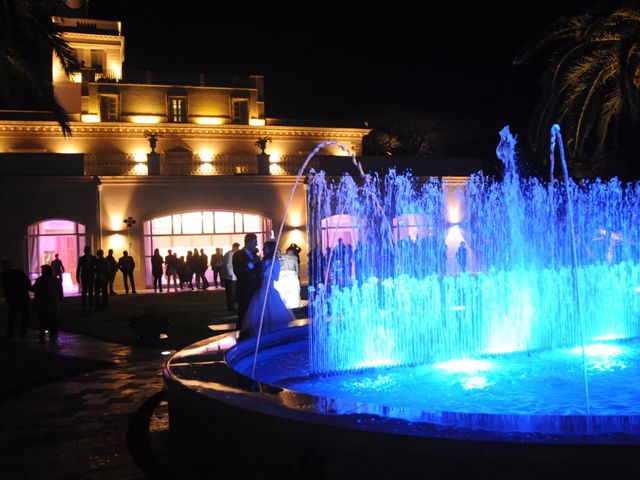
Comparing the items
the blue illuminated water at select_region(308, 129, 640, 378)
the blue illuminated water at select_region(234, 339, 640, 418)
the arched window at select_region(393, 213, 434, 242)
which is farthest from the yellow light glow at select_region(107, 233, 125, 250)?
the blue illuminated water at select_region(234, 339, 640, 418)

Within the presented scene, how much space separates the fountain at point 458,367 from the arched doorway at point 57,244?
1226 centimetres

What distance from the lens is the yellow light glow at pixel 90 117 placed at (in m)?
30.7

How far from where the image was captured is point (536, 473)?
3.32m

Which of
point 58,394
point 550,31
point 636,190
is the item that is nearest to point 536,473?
point 58,394

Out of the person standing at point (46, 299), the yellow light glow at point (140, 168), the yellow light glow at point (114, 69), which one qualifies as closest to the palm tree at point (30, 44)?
the person standing at point (46, 299)

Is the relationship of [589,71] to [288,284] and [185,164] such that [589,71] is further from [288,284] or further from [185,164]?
[185,164]

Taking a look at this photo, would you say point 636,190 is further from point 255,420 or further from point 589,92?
point 255,420

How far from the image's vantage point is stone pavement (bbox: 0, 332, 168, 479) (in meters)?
5.18

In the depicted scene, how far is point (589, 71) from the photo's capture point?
14742mm

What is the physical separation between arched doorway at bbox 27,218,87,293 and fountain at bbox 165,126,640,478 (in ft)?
40.2

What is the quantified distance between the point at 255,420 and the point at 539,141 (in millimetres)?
13733

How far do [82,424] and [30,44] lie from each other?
31.0 ft

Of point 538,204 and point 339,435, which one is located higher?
point 538,204

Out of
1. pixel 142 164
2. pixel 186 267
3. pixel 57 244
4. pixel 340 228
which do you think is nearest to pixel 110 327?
pixel 186 267
